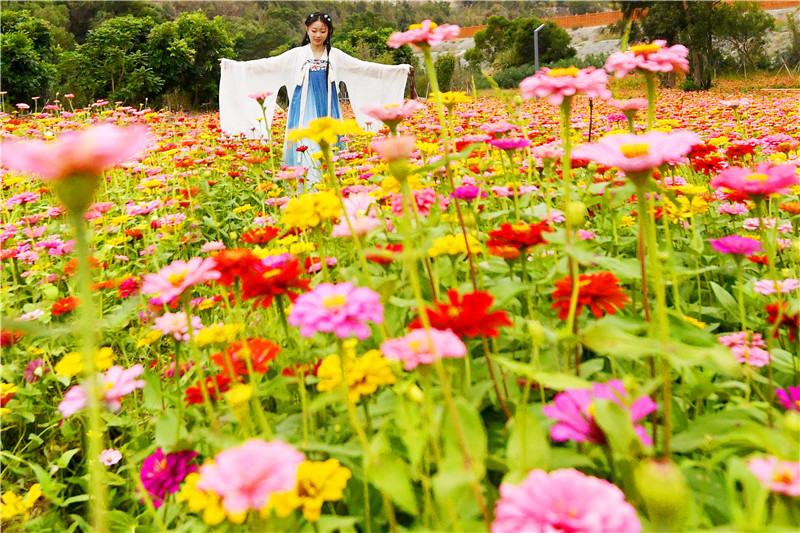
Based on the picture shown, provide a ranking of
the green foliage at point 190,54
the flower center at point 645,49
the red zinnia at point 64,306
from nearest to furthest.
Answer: the flower center at point 645,49, the red zinnia at point 64,306, the green foliage at point 190,54

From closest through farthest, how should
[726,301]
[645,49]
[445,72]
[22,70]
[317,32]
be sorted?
[645,49] < [726,301] < [317,32] < [22,70] < [445,72]

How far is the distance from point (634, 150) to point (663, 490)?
9.1 inches

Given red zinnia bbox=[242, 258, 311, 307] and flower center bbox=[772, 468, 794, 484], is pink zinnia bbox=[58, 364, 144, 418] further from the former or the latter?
flower center bbox=[772, 468, 794, 484]

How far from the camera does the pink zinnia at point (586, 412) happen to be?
343mm

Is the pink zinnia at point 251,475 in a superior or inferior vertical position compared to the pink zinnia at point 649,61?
inferior

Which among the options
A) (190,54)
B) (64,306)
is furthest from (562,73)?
(190,54)

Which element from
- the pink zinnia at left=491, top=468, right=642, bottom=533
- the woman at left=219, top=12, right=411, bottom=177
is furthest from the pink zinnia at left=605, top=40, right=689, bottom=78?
the woman at left=219, top=12, right=411, bottom=177

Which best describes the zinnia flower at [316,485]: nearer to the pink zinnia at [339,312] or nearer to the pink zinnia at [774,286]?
the pink zinnia at [339,312]

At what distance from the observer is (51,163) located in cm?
25

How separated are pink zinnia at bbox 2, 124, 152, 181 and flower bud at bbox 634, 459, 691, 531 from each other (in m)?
0.29

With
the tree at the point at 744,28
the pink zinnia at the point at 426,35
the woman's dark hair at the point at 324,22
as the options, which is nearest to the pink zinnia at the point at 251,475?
the pink zinnia at the point at 426,35

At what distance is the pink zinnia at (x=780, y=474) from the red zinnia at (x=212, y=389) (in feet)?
1.52

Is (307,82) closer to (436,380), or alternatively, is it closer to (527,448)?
(436,380)

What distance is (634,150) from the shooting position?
14.2 inches
